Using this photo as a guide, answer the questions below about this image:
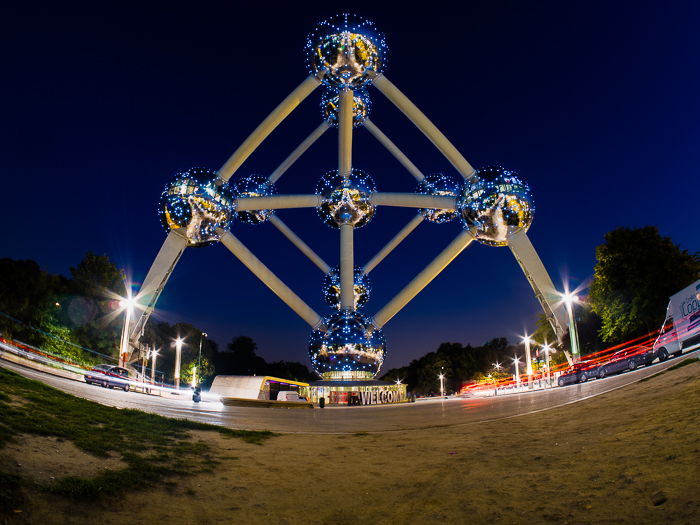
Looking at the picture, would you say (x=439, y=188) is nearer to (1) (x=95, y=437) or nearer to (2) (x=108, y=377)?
(2) (x=108, y=377)

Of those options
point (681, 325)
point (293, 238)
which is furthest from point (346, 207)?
point (681, 325)

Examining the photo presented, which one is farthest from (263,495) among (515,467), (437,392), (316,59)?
(437,392)

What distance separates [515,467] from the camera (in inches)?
166

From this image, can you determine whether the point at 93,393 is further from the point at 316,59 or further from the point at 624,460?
the point at 316,59

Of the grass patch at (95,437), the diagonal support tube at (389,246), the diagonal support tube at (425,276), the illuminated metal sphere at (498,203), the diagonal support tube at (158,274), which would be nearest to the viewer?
the grass patch at (95,437)

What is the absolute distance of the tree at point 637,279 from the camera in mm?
21719

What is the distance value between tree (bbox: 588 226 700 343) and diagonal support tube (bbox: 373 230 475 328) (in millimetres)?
13882

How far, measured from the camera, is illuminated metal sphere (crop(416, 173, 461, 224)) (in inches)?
674

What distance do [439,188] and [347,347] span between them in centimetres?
760

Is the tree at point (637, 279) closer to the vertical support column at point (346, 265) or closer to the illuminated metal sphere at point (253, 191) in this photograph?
the vertical support column at point (346, 265)

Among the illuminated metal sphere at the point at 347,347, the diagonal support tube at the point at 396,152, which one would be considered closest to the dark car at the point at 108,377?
the illuminated metal sphere at the point at 347,347

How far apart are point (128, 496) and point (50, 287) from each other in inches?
279

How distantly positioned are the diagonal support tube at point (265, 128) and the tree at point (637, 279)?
19.7m

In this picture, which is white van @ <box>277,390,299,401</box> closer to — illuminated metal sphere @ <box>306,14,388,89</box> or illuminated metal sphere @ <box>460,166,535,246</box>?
illuminated metal sphere @ <box>460,166,535,246</box>
